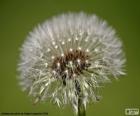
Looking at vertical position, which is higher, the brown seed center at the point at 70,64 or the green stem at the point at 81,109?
the brown seed center at the point at 70,64

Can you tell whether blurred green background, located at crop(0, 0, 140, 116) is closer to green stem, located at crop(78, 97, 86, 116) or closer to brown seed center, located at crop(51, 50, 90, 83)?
green stem, located at crop(78, 97, 86, 116)

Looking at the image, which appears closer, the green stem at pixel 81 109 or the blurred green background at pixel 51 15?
the green stem at pixel 81 109

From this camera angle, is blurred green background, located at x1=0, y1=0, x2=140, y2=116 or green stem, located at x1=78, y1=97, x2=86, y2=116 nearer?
green stem, located at x1=78, y1=97, x2=86, y2=116

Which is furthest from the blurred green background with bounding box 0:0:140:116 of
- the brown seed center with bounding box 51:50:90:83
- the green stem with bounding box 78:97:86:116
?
the brown seed center with bounding box 51:50:90:83

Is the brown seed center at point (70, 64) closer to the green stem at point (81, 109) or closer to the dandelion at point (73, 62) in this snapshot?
the dandelion at point (73, 62)

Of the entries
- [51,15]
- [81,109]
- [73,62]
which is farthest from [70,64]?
[51,15]

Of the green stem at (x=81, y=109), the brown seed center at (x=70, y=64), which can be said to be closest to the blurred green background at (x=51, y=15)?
the green stem at (x=81, y=109)

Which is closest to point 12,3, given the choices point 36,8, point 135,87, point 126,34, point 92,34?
point 36,8
